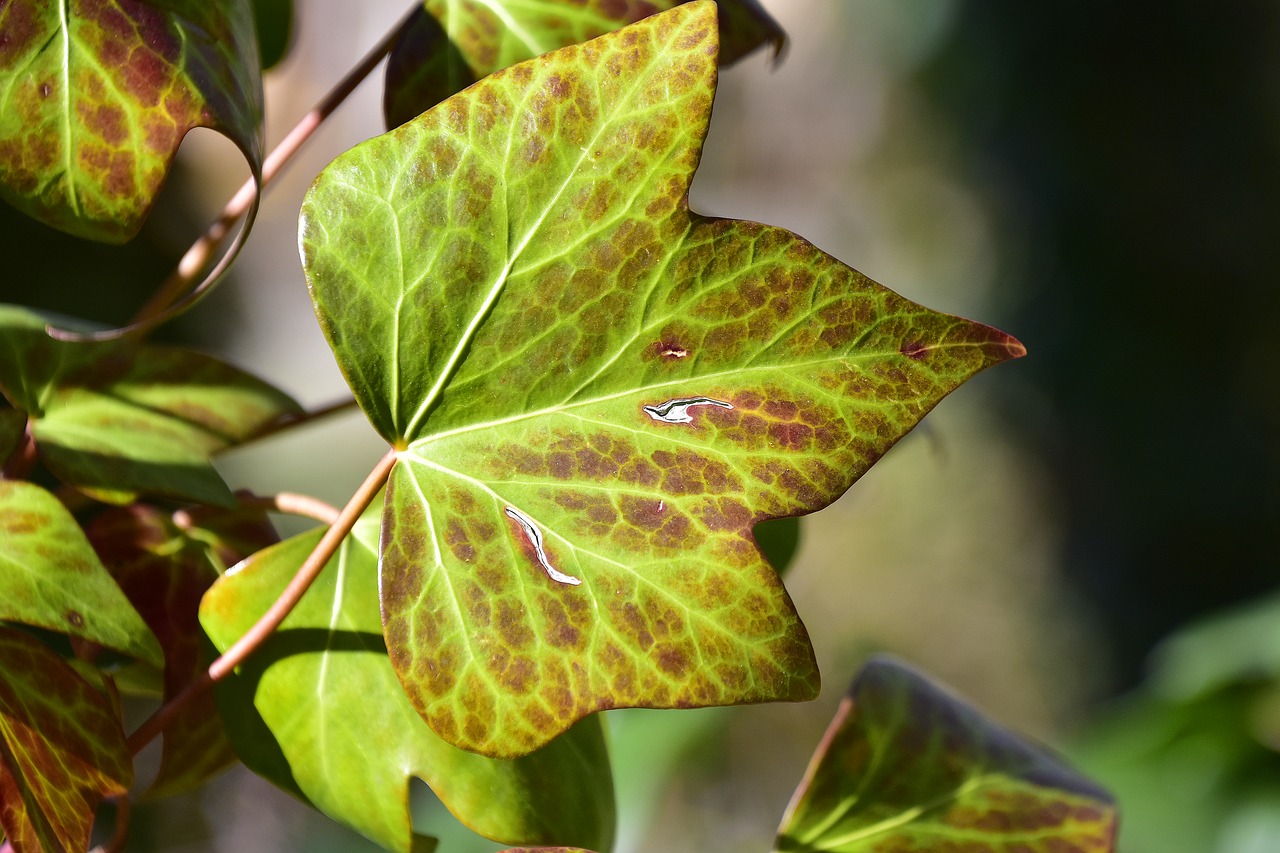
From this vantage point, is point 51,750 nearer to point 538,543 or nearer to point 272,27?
point 538,543

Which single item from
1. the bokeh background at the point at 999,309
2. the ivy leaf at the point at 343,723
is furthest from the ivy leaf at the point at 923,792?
the bokeh background at the point at 999,309

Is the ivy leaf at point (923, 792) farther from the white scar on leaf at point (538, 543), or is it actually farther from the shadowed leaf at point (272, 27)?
the shadowed leaf at point (272, 27)

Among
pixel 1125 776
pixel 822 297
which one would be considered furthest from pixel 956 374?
pixel 1125 776

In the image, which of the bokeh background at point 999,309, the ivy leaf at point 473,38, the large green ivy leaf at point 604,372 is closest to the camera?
the large green ivy leaf at point 604,372

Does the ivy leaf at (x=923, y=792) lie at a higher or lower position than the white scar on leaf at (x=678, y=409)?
lower

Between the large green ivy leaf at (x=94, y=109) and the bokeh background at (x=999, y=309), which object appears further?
the bokeh background at (x=999, y=309)
